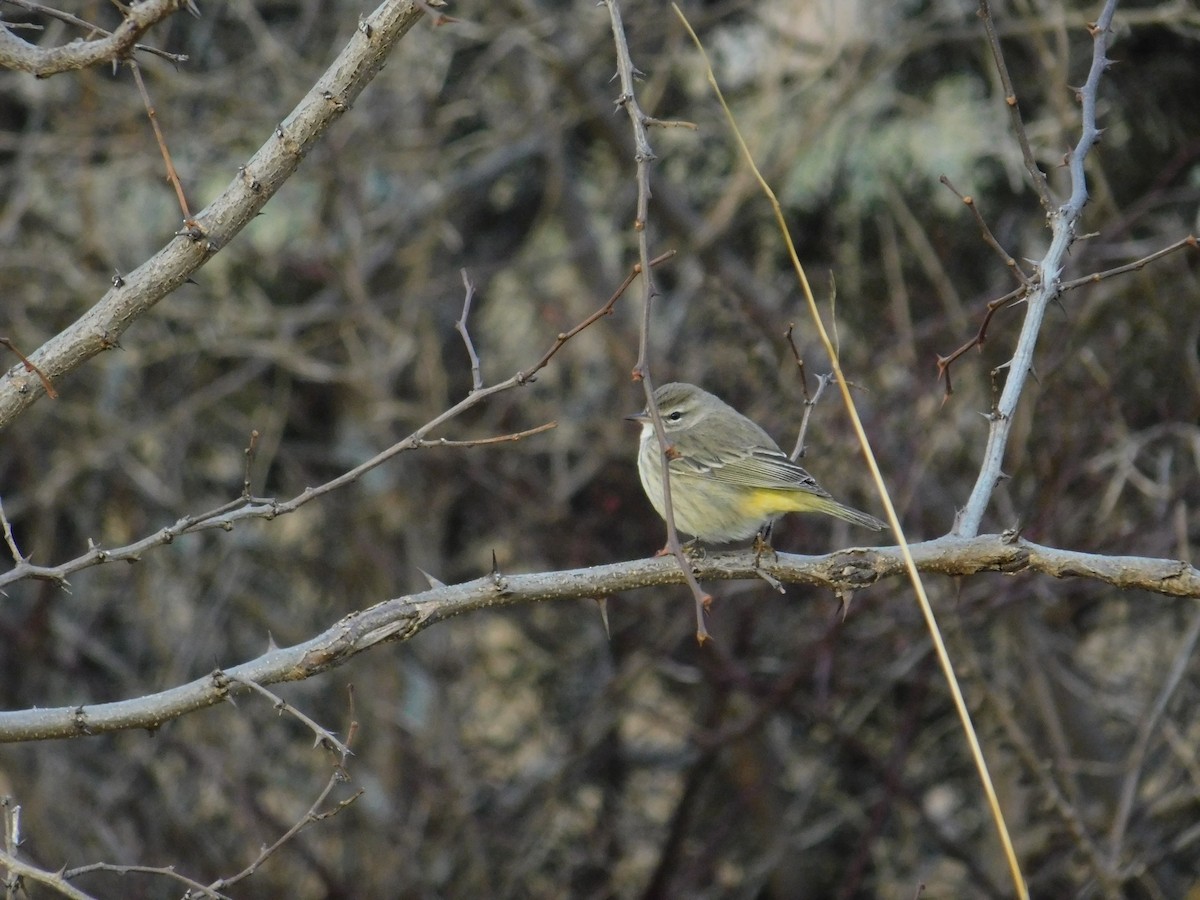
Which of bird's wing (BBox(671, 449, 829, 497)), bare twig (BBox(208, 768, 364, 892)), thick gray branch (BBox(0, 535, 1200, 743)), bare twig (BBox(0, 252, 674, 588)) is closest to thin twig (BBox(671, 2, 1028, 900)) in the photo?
thick gray branch (BBox(0, 535, 1200, 743))

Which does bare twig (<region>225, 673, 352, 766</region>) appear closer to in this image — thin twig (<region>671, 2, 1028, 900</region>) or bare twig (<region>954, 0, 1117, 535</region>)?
thin twig (<region>671, 2, 1028, 900</region>)

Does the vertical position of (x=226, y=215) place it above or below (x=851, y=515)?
above

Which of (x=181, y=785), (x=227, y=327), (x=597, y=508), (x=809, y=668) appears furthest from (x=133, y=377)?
(x=809, y=668)

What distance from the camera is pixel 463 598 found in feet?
11.1

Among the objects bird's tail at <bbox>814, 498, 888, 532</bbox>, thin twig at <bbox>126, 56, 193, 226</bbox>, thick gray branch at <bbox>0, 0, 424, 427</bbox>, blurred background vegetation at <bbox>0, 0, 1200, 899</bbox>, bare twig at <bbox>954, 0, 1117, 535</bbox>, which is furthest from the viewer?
blurred background vegetation at <bbox>0, 0, 1200, 899</bbox>

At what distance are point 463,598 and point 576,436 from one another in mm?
5141

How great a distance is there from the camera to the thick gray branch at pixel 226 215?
319 centimetres

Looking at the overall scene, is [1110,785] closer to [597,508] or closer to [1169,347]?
[1169,347]

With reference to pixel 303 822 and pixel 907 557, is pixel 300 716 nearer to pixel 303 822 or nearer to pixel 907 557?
pixel 303 822

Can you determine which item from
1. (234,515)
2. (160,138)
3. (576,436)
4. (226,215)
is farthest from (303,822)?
(576,436)

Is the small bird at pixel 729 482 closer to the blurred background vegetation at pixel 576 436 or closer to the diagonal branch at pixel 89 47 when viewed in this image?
the blurred background vegetation at pixel 576 436

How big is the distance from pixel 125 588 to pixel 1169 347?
6728mm

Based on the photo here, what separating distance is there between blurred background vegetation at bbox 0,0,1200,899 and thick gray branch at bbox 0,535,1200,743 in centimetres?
346

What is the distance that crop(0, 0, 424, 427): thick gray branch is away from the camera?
10.5 ft
